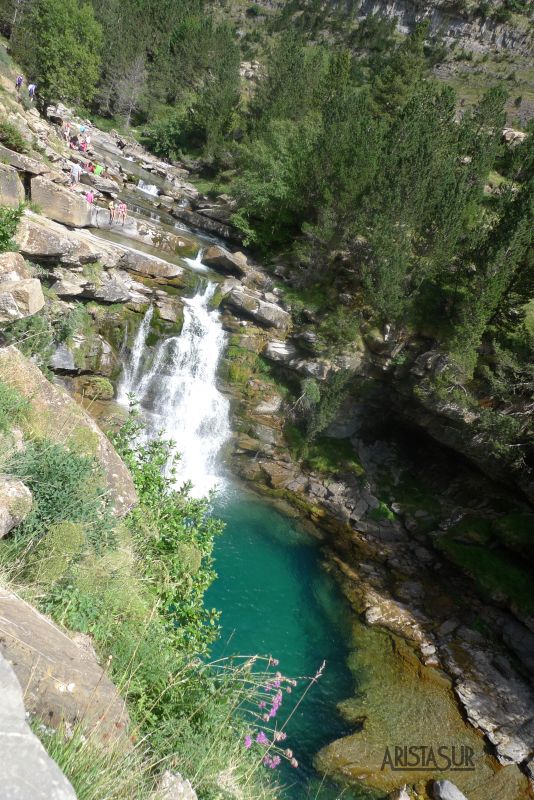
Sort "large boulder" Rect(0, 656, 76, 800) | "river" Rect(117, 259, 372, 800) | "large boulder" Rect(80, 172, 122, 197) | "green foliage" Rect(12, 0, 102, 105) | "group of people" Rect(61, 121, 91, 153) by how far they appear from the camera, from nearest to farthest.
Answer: "large boulder" Rect(0, 656, 76, 800), "river" Rect(117, 259, 372, 800), "large boulder" Rect(80, 172, 122, 197), "group of people" Rect(61, 121, 91, 153), "green foliage" Rect(12, 0, 102, 105)

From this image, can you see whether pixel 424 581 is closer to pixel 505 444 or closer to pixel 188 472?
pixel 505 444

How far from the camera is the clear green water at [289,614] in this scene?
9.71m

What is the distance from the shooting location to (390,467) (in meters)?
20.8

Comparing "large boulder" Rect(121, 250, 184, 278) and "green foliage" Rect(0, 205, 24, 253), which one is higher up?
"green foliage" Rect(0, 205, 24, 253)

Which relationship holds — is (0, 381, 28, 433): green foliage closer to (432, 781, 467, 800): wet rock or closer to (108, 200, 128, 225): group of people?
(432, 781, 467, 800): wet rock

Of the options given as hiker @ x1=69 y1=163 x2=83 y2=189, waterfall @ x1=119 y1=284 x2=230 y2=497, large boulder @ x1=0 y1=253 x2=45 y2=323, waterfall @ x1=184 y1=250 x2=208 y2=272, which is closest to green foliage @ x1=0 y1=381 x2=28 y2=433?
large boulder @ x1=0 y1=253 x2=45 y2=323

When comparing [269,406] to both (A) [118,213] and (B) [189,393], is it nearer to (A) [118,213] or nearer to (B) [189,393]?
(B) [189,393]

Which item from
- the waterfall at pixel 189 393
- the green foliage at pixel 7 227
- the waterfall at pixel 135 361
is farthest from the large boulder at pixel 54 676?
the waterfall at pixel 135 361

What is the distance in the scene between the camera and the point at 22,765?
155 cm

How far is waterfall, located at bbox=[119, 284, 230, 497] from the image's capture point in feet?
57.5

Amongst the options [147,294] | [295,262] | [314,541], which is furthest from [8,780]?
[295,262]

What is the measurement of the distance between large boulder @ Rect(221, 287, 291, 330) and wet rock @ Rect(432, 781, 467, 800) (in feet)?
53.8

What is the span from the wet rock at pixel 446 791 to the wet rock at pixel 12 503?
9.50 meters

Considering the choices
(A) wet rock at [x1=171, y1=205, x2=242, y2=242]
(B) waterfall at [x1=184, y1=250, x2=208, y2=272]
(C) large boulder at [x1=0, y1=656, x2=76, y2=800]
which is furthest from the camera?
(A) wet rock at [x1=171, y1=205, x2=242, y2=242]
